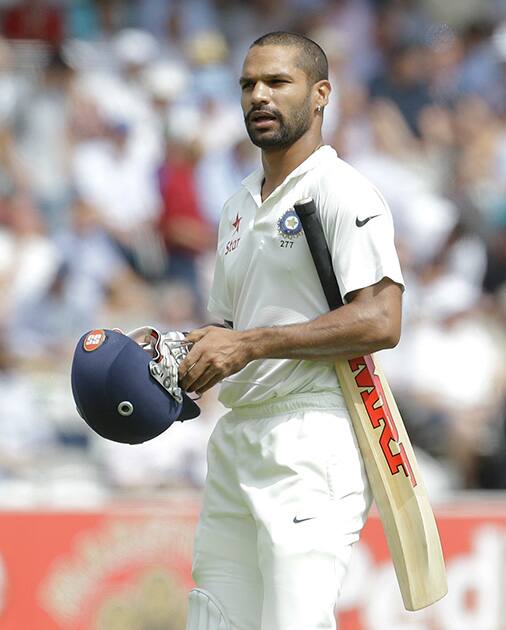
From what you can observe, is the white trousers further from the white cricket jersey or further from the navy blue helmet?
the navy blue helmet

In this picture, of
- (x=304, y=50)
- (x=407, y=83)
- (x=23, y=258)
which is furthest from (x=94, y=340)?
(x=407, y=83)

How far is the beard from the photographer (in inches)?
158

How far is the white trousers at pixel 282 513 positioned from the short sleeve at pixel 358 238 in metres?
0.42

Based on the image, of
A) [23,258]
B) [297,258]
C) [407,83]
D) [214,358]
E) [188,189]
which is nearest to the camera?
[214,358]

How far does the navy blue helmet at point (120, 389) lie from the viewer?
12.5 ft

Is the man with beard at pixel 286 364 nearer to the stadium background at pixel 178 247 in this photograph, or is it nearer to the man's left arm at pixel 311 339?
the man's left arm at pixel 311 339

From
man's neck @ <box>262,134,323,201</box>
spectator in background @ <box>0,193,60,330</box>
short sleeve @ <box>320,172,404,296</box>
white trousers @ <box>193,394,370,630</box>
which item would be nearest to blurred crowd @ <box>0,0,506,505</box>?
spectator in background @ <box>0,193,60,330</box>

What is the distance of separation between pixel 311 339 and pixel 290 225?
1.21 ft

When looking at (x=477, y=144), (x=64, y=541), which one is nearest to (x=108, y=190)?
(x=477, y=144)

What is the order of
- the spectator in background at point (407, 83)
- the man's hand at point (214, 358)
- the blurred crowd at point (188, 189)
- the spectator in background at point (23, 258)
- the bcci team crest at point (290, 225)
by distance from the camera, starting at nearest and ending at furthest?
the man's hand at point (214, 358)
the bcci team crest at point (290, 225)
the blurred crowd at point (188, 189)
the spectator in background at point (23, 258)
the spectator in background at point (407, 83)

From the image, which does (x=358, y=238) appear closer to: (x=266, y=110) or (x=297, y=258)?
(x=297, y=258)

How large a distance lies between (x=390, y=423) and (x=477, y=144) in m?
6.42

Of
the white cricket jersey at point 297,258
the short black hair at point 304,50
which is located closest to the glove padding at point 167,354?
the white cricket jersey at point 297,258

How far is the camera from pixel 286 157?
4109mm
